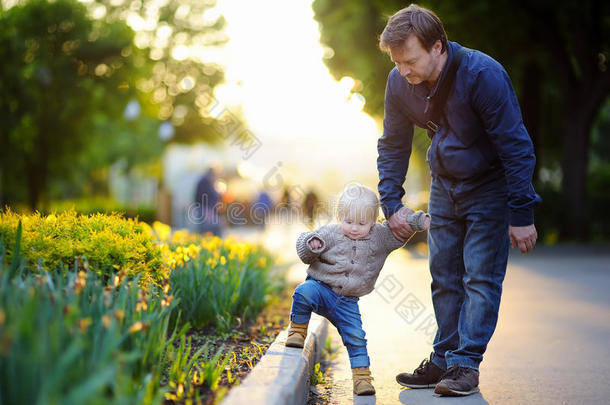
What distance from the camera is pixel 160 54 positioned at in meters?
41.1

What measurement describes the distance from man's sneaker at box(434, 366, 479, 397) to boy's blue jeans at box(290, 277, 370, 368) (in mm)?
462

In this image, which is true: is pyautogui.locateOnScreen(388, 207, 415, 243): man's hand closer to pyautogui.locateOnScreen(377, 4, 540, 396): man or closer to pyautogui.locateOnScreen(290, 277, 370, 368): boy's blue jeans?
pyautogui.locateOnScreen(377, 4, 540, 396): man

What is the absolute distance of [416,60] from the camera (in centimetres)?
395

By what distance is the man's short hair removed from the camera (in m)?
3.88

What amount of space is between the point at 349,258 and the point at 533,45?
49.7 feet

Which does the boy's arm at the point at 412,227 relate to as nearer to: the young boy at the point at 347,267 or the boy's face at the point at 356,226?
the young boy at the point at 347,267

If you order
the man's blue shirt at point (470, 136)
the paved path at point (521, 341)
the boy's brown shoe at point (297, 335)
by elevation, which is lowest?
the paved path at point (521, 341)

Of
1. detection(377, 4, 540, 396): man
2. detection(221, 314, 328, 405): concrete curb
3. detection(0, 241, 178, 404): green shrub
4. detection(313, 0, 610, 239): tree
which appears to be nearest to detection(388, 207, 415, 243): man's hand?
detection(377, 4, 540, 396): man

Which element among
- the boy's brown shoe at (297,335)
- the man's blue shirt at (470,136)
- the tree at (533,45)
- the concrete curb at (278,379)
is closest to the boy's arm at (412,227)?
the man's blue shirt at (470,136)

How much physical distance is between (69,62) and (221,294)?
2450cm

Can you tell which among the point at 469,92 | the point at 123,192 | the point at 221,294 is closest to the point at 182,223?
the point at 221,294

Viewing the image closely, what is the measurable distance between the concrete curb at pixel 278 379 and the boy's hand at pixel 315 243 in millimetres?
595

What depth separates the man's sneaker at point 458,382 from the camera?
13.3ft

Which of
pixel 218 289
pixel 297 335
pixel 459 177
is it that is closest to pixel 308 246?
pixel 297 335
